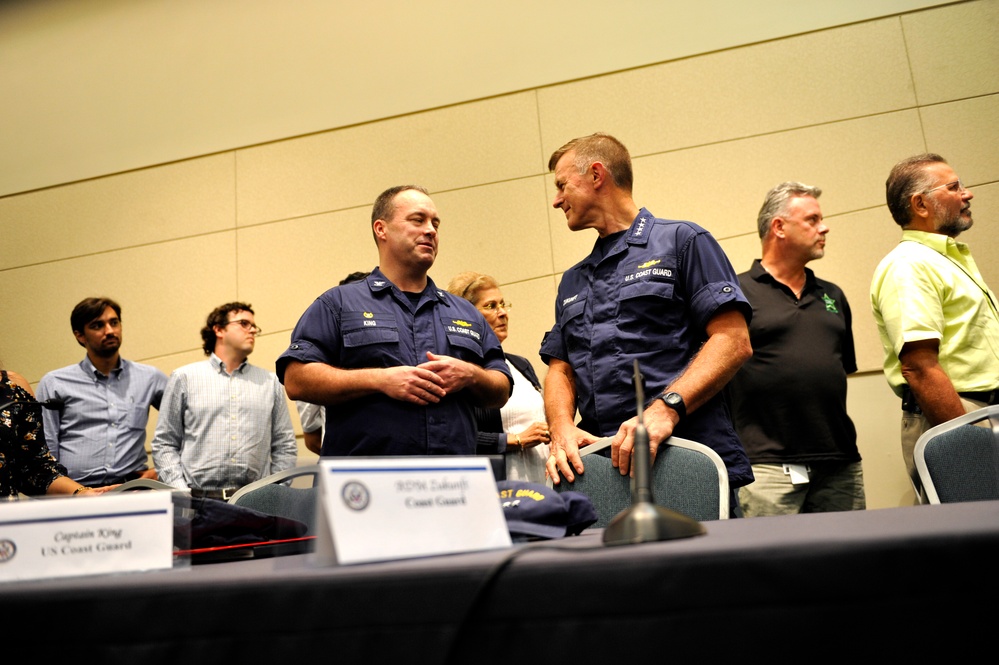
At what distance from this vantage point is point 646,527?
28.7 inches

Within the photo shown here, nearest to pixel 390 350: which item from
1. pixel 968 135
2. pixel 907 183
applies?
pixel 907 183

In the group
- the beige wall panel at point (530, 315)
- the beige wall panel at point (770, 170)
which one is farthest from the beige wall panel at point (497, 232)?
the beige wall panel at point (770, 170)

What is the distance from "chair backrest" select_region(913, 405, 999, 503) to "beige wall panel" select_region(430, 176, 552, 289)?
8.05 feet

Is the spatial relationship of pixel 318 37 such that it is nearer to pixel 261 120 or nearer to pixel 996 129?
pixel 261 120

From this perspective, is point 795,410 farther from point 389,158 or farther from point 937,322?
point 389,158

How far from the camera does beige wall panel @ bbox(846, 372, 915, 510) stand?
335cm

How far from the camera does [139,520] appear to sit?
0.88m

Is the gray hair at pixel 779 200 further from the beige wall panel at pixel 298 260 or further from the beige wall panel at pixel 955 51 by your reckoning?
the beige wall panel at pixel 298 260

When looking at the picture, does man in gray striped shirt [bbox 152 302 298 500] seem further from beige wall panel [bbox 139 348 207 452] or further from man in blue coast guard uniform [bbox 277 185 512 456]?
man in blue coast guard uniform [bbox 277 185 512 456]

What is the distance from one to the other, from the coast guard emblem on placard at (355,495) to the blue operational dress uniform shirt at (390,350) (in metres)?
1.28

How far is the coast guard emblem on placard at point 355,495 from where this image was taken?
2.49ft

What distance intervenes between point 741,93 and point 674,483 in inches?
109

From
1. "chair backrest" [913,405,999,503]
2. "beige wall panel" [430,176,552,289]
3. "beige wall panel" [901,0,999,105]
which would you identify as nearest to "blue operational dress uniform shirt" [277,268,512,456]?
"chair backrest" [913,405,999,503]

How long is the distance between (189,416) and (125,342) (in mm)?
1162
